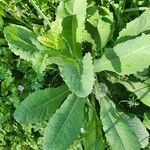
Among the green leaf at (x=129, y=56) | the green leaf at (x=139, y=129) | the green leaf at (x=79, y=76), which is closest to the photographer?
the green leaf at (x=79, y=76)

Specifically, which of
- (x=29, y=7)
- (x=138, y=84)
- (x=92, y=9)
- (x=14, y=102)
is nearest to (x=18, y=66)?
(x=14, y=102)

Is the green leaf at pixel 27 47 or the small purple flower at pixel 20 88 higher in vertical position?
the green leaf at pixel 27 47

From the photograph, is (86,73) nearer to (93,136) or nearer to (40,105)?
(40,105)

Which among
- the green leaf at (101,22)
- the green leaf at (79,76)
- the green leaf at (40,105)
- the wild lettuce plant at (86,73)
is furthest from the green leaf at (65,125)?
the green leaf at (101,22)

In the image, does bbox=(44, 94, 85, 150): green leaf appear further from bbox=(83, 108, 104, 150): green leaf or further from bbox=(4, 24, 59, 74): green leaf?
bbox=(4, 24, 59, 74): green leaf

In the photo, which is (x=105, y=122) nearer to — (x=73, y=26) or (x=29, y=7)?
(x=73, y=26)

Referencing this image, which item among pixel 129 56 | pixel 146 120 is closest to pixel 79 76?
pixel 129 56

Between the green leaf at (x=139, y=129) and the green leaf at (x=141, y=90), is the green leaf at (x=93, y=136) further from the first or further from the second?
the green leaf at (x=141, y=90)
